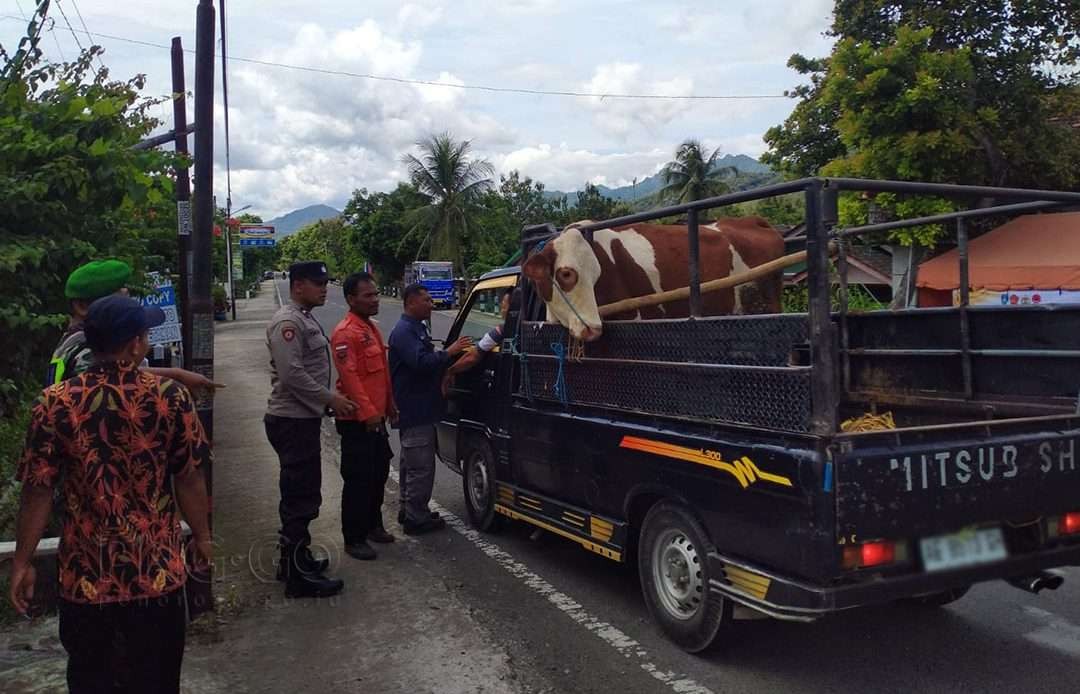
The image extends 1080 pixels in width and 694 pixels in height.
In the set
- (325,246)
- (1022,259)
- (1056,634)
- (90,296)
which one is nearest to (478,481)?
(90,296)

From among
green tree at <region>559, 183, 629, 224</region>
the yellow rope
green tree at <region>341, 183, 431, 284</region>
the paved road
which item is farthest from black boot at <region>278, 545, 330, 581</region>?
green tree at <region>341, 183, 431, 284</region>

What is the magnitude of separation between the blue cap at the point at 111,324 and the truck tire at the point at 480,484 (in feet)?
11.4

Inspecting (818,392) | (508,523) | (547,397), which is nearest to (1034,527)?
(818,392)

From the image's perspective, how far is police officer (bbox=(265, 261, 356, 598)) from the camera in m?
4.96

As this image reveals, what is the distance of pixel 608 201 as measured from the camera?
48.2 m

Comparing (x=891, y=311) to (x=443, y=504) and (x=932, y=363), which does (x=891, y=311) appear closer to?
(x=932, y=363)

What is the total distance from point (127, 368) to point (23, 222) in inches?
111

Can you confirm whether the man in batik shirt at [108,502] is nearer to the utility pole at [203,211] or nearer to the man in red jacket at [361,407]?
the utility pole at [203,211]

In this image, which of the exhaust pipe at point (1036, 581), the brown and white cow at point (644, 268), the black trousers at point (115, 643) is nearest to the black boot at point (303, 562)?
the brown and white cow at point (644, 268)

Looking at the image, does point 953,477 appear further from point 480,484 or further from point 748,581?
point 480,484

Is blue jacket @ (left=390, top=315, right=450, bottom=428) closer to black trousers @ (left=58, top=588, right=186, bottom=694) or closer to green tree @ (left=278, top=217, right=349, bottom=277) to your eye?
black trousers @ (left=58, top=588, right=186, bottom=694)

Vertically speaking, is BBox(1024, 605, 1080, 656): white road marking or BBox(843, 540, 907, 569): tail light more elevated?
BBox(843, 540, 907, 569): tail light

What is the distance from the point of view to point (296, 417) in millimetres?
5023

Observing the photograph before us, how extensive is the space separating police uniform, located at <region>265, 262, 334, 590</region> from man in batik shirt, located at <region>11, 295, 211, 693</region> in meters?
2.24
